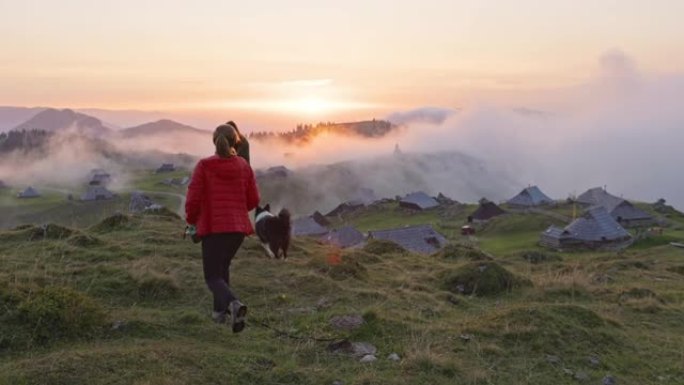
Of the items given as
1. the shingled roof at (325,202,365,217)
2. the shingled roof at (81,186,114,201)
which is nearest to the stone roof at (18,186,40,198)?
the shingled roof at (81,186,114,201)

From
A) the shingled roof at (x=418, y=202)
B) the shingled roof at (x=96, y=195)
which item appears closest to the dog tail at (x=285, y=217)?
the shingled roof at (x=418, y=202)

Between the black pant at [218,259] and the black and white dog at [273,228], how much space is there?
2.69 meters

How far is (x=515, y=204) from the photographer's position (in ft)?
371

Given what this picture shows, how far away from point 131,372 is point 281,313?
145 inches

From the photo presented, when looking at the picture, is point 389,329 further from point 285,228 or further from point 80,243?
point 80,243

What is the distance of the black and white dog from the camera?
11.5 metres

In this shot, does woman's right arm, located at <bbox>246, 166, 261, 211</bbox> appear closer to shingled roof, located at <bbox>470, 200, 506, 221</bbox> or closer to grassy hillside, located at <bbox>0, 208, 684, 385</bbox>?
grassy hillside, located at <bbox>0, 208, 684, 385</bbox>

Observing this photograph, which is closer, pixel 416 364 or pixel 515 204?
pixel 416 364

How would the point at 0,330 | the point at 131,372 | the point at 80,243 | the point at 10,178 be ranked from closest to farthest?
the point at 131,372
the point at 0,330
the point at 80,243
the point at 10,178

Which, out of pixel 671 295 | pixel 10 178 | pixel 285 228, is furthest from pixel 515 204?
pixel 10 178

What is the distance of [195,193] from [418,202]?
4222 inches

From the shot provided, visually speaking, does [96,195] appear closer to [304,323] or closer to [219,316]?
[304,323]

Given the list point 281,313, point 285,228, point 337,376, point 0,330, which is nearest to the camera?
point 337,376

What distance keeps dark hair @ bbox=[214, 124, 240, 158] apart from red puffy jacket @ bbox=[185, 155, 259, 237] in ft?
0.31
